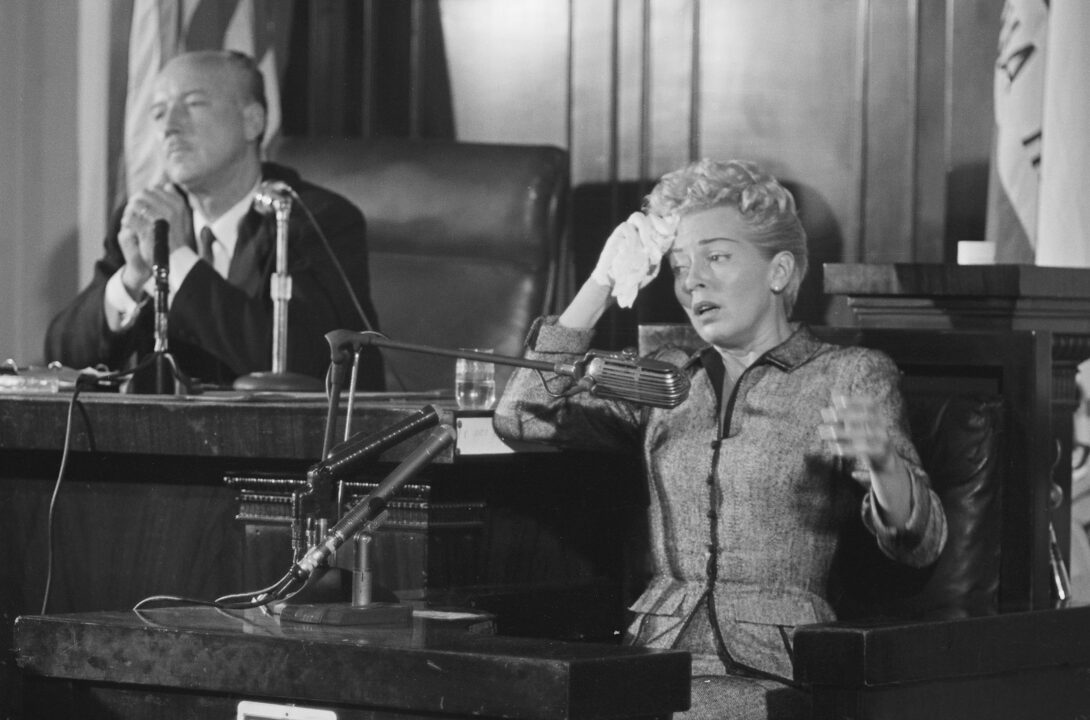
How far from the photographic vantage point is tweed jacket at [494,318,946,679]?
233cm

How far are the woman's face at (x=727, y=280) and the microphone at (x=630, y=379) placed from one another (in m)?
0.48

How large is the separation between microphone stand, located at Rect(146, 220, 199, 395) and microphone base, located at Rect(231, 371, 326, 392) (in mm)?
93

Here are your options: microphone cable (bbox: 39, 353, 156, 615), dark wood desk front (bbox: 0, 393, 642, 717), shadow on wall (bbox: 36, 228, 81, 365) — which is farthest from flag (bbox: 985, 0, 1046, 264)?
shadow on wall (bbox: 36, 228, 81, 365)

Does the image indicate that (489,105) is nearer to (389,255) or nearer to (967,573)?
(389,255)

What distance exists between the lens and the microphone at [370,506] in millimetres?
1837

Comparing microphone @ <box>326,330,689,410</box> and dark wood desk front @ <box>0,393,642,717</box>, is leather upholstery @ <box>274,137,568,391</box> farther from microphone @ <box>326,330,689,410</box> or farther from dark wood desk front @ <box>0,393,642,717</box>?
microphone @ <box>326,330,689,410</box>

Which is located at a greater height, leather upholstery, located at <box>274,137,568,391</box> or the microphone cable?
leather upholstery, located at <box>274,137,568,391</box>

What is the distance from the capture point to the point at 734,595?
2363 mm

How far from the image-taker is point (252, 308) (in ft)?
11.7

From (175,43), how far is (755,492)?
2787 mm

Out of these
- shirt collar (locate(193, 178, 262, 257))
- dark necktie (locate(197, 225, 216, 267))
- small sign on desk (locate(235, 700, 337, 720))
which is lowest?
small sign on desk (locate(235, 700, 337, 720))

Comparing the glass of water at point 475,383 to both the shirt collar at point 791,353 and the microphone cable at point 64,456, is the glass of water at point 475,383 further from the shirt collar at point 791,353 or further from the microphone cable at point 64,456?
the microphone cable at point 64,456

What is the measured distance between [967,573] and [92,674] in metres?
1.17

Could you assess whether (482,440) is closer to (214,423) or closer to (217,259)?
(214,423)
